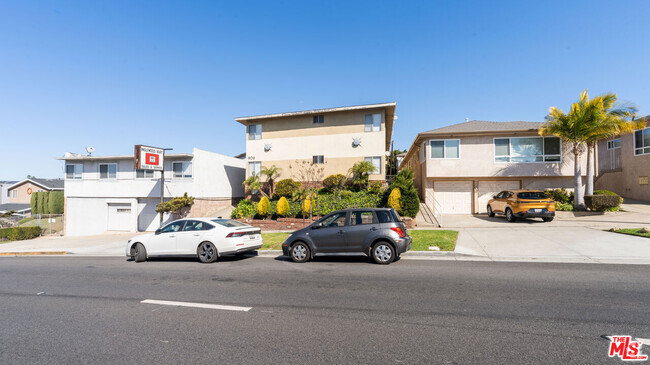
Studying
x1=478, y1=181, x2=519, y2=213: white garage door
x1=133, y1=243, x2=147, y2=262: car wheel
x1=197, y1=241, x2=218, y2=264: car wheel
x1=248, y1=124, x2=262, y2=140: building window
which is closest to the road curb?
x1=133, y1=243, x2=147, y2=262: car wheel

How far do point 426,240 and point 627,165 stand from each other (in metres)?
21.7

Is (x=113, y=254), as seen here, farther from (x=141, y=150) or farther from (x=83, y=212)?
(x=83, y=212)

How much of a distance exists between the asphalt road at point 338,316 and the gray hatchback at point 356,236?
2.51ft

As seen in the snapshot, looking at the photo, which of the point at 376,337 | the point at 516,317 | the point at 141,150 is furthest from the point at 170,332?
the point at 141,150

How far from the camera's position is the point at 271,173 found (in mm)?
23859

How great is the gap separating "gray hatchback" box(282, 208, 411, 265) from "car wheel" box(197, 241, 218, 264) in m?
2.30

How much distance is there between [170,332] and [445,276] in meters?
5.75

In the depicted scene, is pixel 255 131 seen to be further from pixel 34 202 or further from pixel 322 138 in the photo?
pixel 34 202

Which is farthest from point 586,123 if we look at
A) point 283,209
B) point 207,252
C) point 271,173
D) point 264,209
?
point 207,252

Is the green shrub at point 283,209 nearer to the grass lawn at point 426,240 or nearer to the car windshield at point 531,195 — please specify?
the grass lawn at point 426,240

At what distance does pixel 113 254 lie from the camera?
1341 centimetres

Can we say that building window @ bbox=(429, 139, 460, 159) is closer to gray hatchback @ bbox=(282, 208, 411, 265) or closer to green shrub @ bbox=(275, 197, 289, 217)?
green shrub @ bbox=(275, 197, 289, 217)

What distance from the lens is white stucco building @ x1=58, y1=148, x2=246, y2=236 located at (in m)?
24.4

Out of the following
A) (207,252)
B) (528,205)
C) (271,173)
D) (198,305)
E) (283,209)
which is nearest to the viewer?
(198,305)
